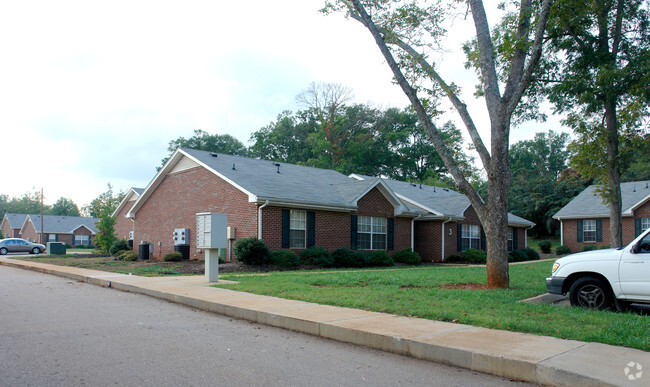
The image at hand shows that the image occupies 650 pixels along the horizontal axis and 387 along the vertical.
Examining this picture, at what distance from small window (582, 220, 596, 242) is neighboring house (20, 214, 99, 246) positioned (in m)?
60.7

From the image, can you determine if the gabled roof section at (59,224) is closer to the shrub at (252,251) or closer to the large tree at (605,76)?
the shrub at (252,251)

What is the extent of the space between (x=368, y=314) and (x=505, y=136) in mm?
6440

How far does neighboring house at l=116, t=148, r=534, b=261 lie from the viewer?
21.6 meters

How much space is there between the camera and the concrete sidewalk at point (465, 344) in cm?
525

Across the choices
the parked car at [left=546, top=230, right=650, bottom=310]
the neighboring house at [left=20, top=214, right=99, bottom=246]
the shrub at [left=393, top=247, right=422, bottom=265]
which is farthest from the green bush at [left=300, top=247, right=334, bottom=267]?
the neighboring house at [left=20, top=214, right=99, bottom=246]

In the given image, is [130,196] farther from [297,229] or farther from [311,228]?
Result: [311,228]

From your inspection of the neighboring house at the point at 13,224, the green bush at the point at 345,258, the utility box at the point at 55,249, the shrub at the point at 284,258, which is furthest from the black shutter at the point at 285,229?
the neighboring house at the point at 13,224

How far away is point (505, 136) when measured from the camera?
12.6 metres

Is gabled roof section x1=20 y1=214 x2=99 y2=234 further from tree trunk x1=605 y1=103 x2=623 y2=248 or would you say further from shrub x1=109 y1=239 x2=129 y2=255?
tree trunk x1=605 y1=103 x2=623 y2=248

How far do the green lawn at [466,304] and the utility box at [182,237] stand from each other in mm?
10976

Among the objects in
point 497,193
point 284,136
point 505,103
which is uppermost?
point 284,136

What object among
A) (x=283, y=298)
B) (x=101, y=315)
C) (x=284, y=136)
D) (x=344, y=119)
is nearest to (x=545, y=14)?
(x=283, y=298)

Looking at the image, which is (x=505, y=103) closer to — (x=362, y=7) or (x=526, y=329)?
(x=362, y=7)

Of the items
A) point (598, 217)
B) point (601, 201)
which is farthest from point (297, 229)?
point (598, 217)
